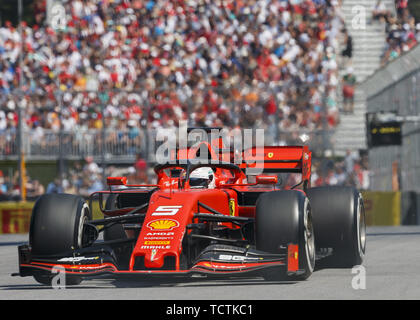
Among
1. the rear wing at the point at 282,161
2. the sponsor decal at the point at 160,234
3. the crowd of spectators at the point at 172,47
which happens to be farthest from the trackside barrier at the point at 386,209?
the sponsor decal at the point at 160,234

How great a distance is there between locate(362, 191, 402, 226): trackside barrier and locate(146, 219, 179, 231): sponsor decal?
462 inches

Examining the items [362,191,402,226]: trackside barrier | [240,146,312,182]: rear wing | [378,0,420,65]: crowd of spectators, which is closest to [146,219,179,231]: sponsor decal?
[240,146,312,182]: rear wing

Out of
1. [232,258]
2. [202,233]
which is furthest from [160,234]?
[202,233]

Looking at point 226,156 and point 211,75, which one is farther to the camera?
point 211,75

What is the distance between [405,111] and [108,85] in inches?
309

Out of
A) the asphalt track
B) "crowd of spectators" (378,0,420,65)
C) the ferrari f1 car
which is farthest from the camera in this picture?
"crowd of spectators" (378,0,420,65)

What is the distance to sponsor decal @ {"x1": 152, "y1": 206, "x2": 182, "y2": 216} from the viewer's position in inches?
310

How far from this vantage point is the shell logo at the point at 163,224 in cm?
771

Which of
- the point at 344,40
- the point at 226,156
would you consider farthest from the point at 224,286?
the point at 344,40

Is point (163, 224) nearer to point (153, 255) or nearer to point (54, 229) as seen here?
point (153, 255)

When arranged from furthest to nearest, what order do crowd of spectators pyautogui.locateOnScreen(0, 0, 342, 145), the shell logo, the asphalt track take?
crowd of spectators pyautogui.locateOnScreen(0, 0, 342, 145)
the shell logo
the asphalt track

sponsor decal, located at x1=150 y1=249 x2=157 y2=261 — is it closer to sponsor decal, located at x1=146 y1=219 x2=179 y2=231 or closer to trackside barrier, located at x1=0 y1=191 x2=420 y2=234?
sponsor decal, located at x1=146 y1=219 x2=179 y2=231
